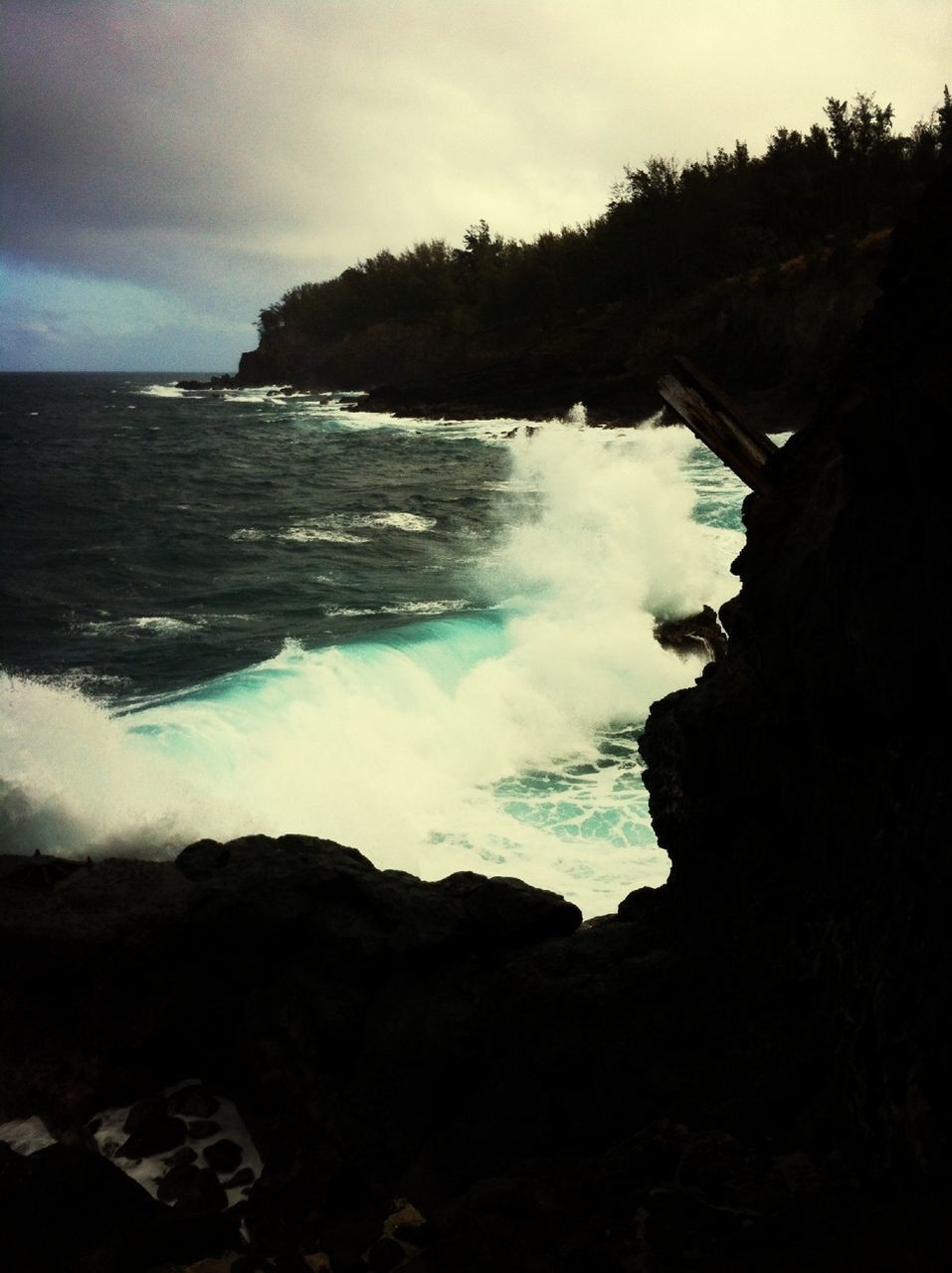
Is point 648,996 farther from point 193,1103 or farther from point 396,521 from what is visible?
point 396,521

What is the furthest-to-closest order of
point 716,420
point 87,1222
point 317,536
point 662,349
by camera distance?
1. point 662,349
2. point 317,536
3. point 716,420
4. point 87,1222

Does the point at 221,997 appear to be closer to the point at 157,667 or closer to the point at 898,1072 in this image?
the point at 898,1072

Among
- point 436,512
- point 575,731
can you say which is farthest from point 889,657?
point 436,512

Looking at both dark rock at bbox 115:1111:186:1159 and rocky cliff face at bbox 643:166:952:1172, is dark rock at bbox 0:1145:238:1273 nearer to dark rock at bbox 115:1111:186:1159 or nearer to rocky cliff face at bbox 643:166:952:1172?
A: dark rock at bbox 115:1111:186:1159

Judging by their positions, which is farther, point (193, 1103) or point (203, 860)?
point (203, 860)

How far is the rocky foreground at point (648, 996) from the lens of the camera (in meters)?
2.60

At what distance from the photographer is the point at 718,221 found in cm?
4809

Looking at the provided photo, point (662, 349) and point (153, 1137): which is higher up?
point (662, 349)

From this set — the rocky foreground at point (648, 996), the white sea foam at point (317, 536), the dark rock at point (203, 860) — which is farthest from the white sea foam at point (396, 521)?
the rocky foreground at point (648, 996)

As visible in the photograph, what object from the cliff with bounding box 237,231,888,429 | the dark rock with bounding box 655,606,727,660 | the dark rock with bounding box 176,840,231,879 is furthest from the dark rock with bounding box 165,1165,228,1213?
the cliff with bounding box 237,231,888,429

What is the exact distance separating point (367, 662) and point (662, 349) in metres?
34.4

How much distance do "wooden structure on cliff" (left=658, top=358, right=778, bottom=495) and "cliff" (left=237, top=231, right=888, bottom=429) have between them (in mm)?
23349

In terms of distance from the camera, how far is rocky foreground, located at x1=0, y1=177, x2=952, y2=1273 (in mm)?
2598

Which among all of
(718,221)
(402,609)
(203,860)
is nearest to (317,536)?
(402,609)
